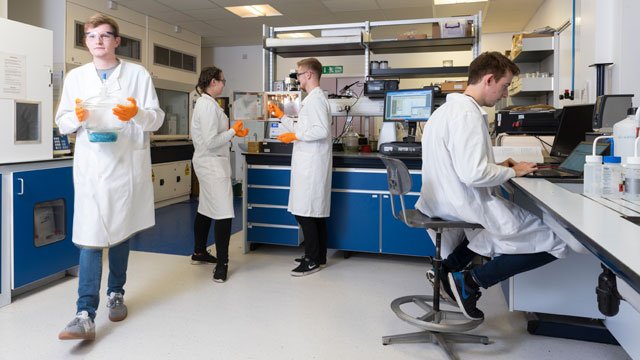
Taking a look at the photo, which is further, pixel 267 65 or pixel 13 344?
pixel 267 65

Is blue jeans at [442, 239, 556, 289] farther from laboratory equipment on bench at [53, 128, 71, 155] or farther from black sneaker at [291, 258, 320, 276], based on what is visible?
laboratory equipment on bench at [53, 128, 71, 155]

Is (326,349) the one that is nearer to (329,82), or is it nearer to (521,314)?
(521,314)

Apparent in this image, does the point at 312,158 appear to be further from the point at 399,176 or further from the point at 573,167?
the point at 573,167

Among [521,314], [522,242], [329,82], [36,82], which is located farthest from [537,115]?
[329,82]

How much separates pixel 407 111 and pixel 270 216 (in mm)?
1349

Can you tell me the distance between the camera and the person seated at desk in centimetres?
192

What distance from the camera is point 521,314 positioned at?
263 centimetres

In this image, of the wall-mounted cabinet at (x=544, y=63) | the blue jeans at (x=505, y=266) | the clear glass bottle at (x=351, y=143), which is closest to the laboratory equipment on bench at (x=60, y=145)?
the clear glass bottle at (x=351, y=143)

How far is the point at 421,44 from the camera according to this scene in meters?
4.28

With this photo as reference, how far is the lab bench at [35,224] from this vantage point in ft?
8.75

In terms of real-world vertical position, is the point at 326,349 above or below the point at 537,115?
below

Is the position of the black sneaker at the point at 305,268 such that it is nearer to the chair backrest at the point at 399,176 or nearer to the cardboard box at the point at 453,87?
the chair backrest at the point at 399,176

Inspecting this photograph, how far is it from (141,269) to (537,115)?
2958 mm

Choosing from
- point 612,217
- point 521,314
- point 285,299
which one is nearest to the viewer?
point 612,217
